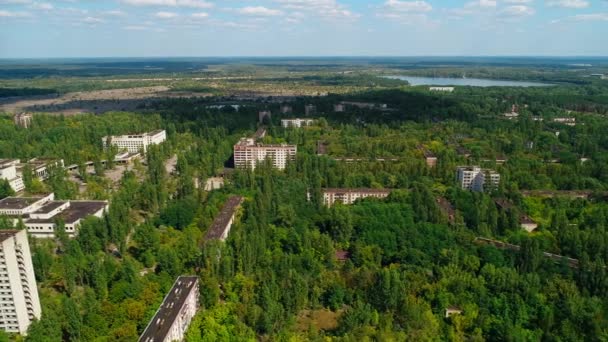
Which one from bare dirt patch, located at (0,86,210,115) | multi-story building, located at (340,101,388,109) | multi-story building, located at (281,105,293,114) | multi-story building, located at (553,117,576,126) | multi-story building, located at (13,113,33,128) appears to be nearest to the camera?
multi-story building, located at (13,113,33,128)

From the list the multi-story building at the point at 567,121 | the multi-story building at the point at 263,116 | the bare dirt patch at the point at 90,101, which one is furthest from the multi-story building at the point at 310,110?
the multi-story building at the point at 567,121

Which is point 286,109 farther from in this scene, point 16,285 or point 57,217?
point 16,285

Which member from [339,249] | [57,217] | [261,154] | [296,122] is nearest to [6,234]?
[57,217]

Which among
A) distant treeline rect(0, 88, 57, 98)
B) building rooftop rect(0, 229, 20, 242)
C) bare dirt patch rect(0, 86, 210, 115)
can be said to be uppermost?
building rooftop rect(0, 229, 20, 242)

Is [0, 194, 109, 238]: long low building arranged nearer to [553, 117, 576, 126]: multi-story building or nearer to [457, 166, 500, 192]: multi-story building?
[457, 166, 500, 192]: multi-story building

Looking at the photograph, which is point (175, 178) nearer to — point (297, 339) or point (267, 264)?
point (267, 264)

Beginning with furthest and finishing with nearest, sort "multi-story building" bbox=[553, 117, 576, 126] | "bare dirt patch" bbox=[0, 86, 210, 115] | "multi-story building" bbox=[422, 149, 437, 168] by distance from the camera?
"bare dirt patch" bbox=[0, 86, 210, 115], "multi-story building" bbox=[553, 117, 576, 126], "multi-story building" bbox=[422, 149, 437, 168]

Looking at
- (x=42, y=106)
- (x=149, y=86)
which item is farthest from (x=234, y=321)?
(x=149, y=86)

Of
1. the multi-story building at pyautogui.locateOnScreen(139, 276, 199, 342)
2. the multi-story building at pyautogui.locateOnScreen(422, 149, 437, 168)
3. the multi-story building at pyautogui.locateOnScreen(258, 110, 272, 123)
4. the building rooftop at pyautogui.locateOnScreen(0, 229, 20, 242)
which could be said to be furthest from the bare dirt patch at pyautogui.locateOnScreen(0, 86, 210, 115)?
the multi-story building at pyautogui.locateOnScreen(139, 276, 199, 342)

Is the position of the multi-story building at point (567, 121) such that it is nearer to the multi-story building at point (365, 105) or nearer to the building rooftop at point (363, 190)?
the multi-story building at point (365, 105)
